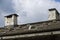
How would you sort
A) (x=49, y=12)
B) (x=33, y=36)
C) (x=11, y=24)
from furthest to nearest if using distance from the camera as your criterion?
(x=11, y=24) < (x=49, y=12) < (x=33, y=36)

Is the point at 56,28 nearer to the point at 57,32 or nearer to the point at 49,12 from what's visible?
the point at 57,32

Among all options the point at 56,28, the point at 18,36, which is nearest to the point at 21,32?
the point at 18,36

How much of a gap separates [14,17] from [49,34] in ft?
17.1

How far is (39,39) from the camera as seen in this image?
11.0 m

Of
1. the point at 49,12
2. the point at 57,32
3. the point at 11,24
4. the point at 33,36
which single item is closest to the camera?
the point at 57,32

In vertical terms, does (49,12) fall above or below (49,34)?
above

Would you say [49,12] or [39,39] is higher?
[49,12]

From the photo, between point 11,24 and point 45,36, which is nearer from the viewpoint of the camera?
point 45,36

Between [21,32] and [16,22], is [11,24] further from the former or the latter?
[21,32]

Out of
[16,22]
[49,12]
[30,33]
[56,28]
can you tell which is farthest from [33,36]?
[16,22]

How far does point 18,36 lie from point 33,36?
827 mm

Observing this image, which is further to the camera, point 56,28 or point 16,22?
point 16,22

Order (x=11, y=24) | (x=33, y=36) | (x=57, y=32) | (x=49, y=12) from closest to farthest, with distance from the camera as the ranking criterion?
(x=57, y=32) < (x=33, y=36) < (x=49, y=12) < (x=11, y=24)

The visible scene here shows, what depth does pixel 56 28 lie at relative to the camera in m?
10.4
